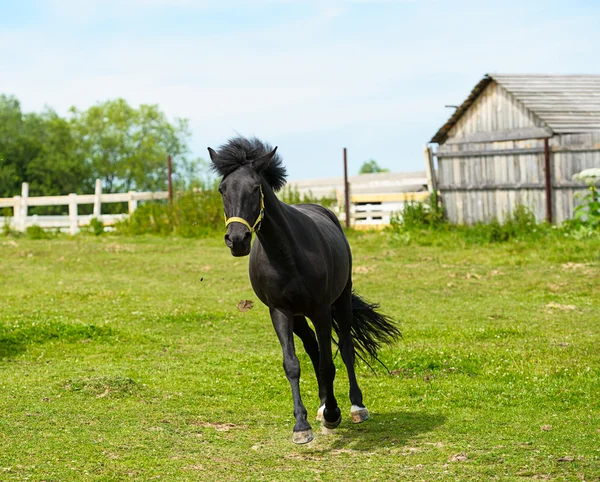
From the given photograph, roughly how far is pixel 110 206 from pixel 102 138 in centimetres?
2655

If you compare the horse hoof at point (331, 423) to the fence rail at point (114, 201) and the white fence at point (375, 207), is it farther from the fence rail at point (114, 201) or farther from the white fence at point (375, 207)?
the white fence at point (375, 207)

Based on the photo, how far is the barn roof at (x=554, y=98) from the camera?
2458cm

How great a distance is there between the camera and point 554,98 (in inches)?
1025

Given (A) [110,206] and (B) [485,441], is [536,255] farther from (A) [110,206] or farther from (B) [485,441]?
(A) [110,206]

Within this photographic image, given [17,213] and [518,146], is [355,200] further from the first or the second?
[17,213]

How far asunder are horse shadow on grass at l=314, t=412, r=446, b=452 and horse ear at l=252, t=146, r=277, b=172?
2.45 metres

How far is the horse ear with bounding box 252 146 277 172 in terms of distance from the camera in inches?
277

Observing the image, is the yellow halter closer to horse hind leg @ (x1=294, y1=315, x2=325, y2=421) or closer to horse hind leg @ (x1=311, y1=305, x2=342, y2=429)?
horse hind leg @ (x1=311, y1=305, x2=342, y2=429)

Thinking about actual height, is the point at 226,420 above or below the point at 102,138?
below

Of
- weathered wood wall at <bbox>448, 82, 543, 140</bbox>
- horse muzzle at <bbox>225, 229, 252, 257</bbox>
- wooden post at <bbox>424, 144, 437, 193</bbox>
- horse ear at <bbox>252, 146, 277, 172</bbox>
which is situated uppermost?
weathered wood wall at <bbox>448, 82, 543, 140</bbox>

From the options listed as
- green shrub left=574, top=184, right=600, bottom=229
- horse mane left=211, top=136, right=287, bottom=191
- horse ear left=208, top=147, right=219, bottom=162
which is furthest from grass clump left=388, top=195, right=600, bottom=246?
horse ear left=208, top=147, right=219, bottom=162

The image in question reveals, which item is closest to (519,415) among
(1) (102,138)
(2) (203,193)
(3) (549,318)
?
(3) (549,318)

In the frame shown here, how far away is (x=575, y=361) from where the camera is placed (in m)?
10.5

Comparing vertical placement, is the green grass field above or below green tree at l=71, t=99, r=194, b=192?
below
